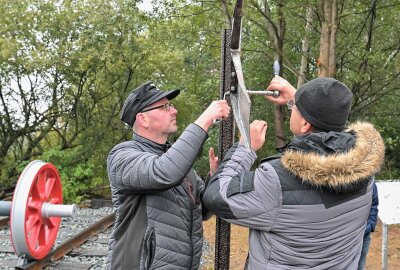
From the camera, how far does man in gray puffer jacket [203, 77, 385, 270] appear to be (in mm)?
1762

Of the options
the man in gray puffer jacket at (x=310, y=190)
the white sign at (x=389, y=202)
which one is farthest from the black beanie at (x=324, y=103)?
the white sign at (x=389, y=202)

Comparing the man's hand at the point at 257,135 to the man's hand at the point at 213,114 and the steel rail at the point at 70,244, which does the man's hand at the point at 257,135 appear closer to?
the man's hand at the point at 213,114

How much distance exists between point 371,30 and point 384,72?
1.16m

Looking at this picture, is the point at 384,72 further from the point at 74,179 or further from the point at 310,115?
the point at 310,115

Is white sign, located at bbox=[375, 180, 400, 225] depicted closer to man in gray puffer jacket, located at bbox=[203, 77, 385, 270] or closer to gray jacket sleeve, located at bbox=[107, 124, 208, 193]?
man in gray puffer jacket, located at bbox=[203, 77, 385, 270]

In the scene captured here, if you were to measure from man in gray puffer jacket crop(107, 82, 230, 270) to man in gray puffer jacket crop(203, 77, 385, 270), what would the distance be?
24cm

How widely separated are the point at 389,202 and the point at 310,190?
Result: 327 cm

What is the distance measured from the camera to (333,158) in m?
1.74

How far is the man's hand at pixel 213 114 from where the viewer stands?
208 cm

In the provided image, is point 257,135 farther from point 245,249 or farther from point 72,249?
point 245,249

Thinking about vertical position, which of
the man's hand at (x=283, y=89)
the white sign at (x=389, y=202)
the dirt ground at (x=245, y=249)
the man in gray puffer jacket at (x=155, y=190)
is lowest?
the dirt ground at (x=245, y=249)

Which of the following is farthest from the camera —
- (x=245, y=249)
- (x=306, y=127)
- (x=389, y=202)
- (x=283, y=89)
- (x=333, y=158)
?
(x=245, y=249)

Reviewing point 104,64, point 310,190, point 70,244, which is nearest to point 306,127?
point 310,190


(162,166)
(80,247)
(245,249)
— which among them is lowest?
(245,249)
